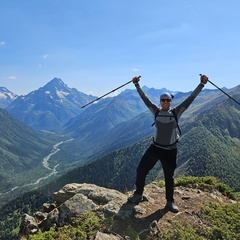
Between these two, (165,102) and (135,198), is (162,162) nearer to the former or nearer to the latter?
(135,198)

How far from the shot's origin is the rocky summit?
41.9ft

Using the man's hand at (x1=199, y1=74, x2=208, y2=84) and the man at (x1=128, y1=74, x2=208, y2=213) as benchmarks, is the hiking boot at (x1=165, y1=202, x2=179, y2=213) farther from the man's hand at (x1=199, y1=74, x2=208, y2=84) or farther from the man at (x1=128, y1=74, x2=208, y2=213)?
the man's hand at (x1=199, y1=74, x2=208, y2=84)

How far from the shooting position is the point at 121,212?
1377cm

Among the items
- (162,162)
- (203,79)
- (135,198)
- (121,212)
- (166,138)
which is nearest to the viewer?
(166,138)

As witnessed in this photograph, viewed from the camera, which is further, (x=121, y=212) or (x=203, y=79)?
(x=203, y=79)

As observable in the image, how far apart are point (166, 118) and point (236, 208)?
6.58m

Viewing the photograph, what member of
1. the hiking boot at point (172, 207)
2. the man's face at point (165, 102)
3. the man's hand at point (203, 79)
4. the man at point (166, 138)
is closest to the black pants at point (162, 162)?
the man at point (166, 138)

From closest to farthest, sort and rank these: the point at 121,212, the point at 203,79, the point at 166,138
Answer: the point at 166,138 < the point at 121,212 < the point at 203,79

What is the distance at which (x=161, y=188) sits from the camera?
19.6 meters

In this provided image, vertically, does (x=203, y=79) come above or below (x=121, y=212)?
above

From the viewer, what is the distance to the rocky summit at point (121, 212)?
12.8 m

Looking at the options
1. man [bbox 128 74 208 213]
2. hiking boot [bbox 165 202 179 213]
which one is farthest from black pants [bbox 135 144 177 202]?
hiking boot [bbox 165 202 179 213]

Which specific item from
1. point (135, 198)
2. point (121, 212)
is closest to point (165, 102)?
point (135, 198)

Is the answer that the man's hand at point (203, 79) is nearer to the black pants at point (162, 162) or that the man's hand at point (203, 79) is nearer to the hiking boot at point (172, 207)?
the black pants at point (162, 162)
